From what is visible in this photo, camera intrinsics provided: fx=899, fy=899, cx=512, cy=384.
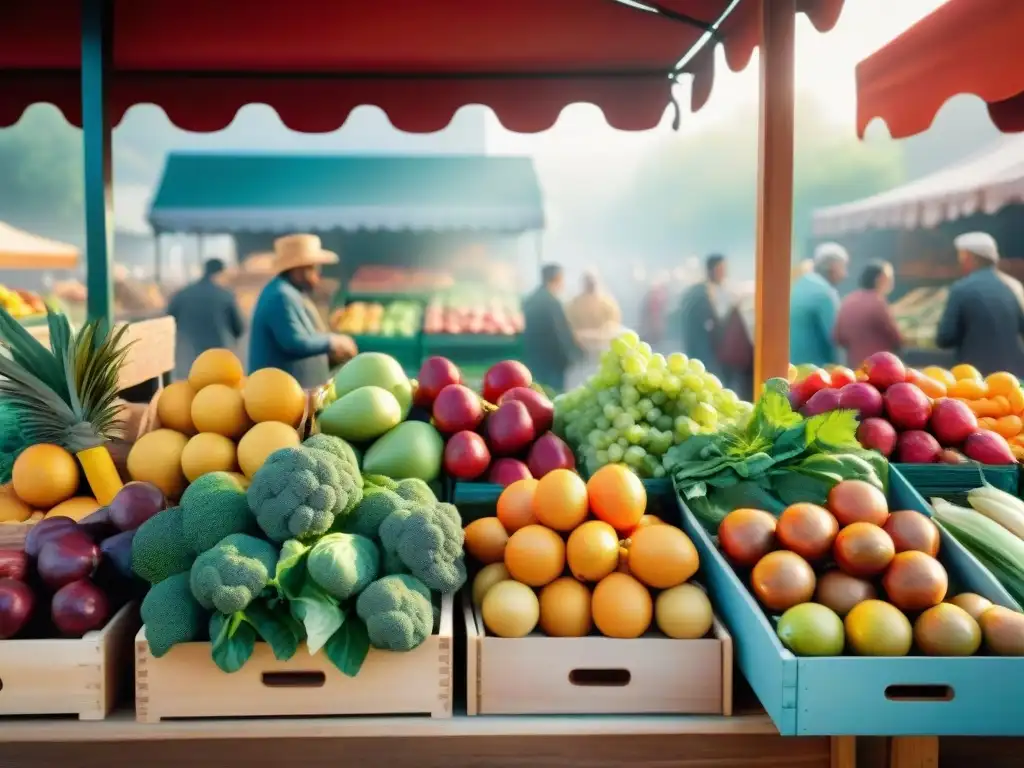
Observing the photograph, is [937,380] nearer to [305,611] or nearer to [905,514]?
[905,514]

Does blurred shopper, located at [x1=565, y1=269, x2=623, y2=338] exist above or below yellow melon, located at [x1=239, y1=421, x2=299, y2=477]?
above

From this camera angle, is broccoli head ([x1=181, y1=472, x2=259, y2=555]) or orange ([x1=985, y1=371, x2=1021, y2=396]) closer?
broccoli head ([x1=181, y1=472, x2=259, y2=555])

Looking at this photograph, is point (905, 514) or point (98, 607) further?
point (905, 514)

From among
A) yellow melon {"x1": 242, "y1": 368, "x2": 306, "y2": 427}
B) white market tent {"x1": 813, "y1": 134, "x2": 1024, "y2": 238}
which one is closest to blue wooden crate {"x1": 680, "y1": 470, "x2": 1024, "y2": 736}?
yellow melon {"x1": 242, "y1": 368, "x2": 306, "y2": 427}

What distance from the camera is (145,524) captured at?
1.75 metres

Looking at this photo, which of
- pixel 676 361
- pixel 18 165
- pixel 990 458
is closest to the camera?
pixel 990 458

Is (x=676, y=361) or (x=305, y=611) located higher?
(x=676, y=361)

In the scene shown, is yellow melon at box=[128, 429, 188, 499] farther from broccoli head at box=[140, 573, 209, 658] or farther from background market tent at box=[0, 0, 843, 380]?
background market tent at box=[0, 0, 843, 380]

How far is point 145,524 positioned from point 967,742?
170 cm

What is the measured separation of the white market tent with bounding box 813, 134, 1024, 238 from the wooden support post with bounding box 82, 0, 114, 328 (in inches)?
305

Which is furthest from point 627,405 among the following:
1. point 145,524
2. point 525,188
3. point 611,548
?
point 525,188

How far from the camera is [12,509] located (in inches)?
86.8

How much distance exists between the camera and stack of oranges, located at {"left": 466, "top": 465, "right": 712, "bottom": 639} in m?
1.72

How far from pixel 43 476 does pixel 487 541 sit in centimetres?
113
